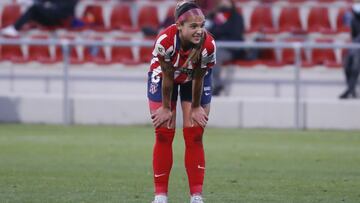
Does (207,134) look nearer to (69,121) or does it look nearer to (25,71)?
(69,121)

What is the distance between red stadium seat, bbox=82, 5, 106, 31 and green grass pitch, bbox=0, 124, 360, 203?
4355 millimetres

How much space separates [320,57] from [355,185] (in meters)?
9.48

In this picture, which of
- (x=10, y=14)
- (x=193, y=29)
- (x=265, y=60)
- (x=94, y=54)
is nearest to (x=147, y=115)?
(x=265, y=60)

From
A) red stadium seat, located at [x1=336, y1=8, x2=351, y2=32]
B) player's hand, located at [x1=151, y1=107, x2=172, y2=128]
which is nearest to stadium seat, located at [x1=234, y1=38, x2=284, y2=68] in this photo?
red stadium seat, located at [x1=336, y1=8, x2=351, y2=32]

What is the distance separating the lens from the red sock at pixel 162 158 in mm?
9344

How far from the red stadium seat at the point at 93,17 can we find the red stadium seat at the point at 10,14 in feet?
5.49

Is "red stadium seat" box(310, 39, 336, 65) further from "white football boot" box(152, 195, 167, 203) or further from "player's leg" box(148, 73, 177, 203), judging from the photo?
"white football boot" box(152, 195, 167, 203)

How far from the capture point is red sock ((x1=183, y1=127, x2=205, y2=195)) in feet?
30.6

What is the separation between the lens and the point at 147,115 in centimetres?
1959

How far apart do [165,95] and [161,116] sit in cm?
21

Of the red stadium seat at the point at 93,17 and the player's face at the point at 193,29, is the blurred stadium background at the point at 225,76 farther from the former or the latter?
the player's face at the point at 193,29

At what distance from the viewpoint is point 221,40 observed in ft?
67.2

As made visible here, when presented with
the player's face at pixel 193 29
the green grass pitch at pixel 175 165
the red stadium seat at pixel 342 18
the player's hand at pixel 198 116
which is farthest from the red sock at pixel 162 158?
the red stadium seat at pixel 342 18

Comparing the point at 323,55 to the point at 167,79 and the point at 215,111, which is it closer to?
the point at 215,111
